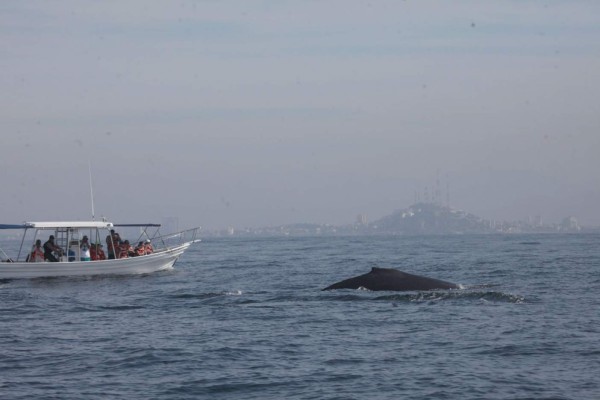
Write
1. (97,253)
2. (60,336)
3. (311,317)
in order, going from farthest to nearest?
(97,253) < (311,317) < (60,336)

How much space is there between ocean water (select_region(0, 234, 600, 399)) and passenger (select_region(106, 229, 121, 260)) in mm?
10764

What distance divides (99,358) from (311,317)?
308 inches

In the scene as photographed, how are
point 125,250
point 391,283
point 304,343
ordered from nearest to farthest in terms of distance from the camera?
point 304,343
point 391,283
point 125,250

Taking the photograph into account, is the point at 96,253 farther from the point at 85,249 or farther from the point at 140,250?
the point at 140,250

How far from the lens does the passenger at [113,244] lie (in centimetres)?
4744

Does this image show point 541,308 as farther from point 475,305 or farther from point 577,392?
point 577,392

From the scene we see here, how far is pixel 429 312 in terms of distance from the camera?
26.8 m

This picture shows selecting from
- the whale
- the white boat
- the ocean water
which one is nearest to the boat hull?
the white boat

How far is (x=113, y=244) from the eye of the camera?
4744 centimetres

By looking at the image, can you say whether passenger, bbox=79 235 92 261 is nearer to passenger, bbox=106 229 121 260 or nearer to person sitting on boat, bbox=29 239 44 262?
passenger, bbox=106 229 121 260

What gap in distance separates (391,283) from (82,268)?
1765 cm

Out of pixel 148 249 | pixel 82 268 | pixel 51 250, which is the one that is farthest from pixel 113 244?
pixel 51 250

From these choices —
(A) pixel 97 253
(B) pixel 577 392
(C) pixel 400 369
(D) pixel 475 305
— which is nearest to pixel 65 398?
(C) pixel 400 369

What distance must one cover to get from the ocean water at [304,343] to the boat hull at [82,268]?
685cm
